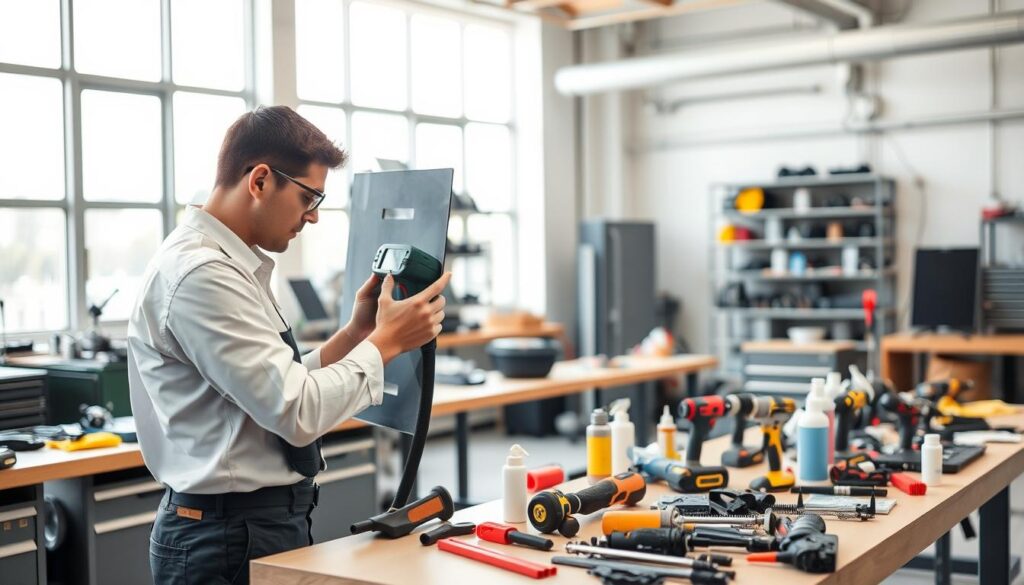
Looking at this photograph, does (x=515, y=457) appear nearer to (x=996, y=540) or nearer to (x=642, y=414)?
(x=996, y=540)

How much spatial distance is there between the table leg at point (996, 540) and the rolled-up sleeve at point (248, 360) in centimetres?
224

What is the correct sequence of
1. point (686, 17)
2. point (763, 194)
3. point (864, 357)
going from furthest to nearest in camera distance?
point (686, 17) < point (763, 194) < point (864, 357)

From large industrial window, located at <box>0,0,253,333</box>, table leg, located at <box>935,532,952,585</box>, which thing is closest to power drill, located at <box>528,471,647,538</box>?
table leg, located at <box>935,532,952,585</box>

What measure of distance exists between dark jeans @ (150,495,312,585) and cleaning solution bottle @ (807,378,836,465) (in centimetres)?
140

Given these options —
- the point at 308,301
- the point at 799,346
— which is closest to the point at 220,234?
the point at 308,301

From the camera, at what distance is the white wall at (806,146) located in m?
7.69

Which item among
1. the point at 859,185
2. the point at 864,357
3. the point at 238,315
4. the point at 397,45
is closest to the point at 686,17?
the point at 859,185

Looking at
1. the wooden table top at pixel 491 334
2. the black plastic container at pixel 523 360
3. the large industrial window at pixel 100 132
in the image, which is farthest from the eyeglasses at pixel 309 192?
the wooden table top at pixel 491 334

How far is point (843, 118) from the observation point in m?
8.23

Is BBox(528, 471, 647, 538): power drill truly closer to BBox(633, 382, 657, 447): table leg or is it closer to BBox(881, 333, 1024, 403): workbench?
BBox(633, 382, 657, 447): table leg

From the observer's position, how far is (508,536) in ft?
6.38

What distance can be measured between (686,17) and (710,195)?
1.65 m

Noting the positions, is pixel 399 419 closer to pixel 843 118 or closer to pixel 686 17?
pixel 843 118

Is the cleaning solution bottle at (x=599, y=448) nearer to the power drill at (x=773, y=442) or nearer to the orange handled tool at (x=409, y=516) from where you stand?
the power drill at (x=773, y=442)
